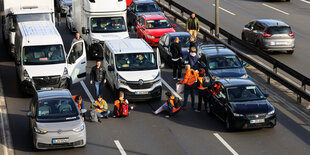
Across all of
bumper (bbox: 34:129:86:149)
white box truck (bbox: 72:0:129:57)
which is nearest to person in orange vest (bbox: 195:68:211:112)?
bumper (bbox: 34:129:86:149)

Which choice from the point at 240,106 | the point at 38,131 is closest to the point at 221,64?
the point at 240,106

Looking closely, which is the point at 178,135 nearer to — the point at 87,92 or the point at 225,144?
the point at 225,144

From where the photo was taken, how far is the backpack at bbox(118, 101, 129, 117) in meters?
20.4

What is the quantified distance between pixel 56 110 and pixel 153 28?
562 inches

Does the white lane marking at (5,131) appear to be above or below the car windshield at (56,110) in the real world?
below

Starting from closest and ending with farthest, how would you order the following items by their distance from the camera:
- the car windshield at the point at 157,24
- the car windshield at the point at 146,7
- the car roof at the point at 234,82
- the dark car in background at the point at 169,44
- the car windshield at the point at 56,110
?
the car windshield at the point at 56,110
the car roof at the point at 234,82
the dark car in background at the point at 169,44
the car windshield at the point at 157,24
the car windshield at the point at 146,7

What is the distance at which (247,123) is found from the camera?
18547 millimetres

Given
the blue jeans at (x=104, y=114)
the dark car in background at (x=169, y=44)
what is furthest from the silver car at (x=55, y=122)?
the dark car in background at (x=169, y=44)

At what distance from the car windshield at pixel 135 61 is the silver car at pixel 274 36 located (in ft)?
30.7

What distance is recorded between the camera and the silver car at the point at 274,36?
1164 inches

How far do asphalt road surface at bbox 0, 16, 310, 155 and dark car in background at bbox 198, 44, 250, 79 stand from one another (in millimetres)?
2099

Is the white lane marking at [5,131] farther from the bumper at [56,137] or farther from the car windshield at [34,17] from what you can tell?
the car windshield at [34,17]

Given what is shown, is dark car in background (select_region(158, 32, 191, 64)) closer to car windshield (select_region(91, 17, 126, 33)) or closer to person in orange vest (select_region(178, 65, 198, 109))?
car windshield (select_region(91, 17, 126, 33))

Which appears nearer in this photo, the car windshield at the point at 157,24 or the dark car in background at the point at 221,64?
the dark car in background at the point at 221,64
